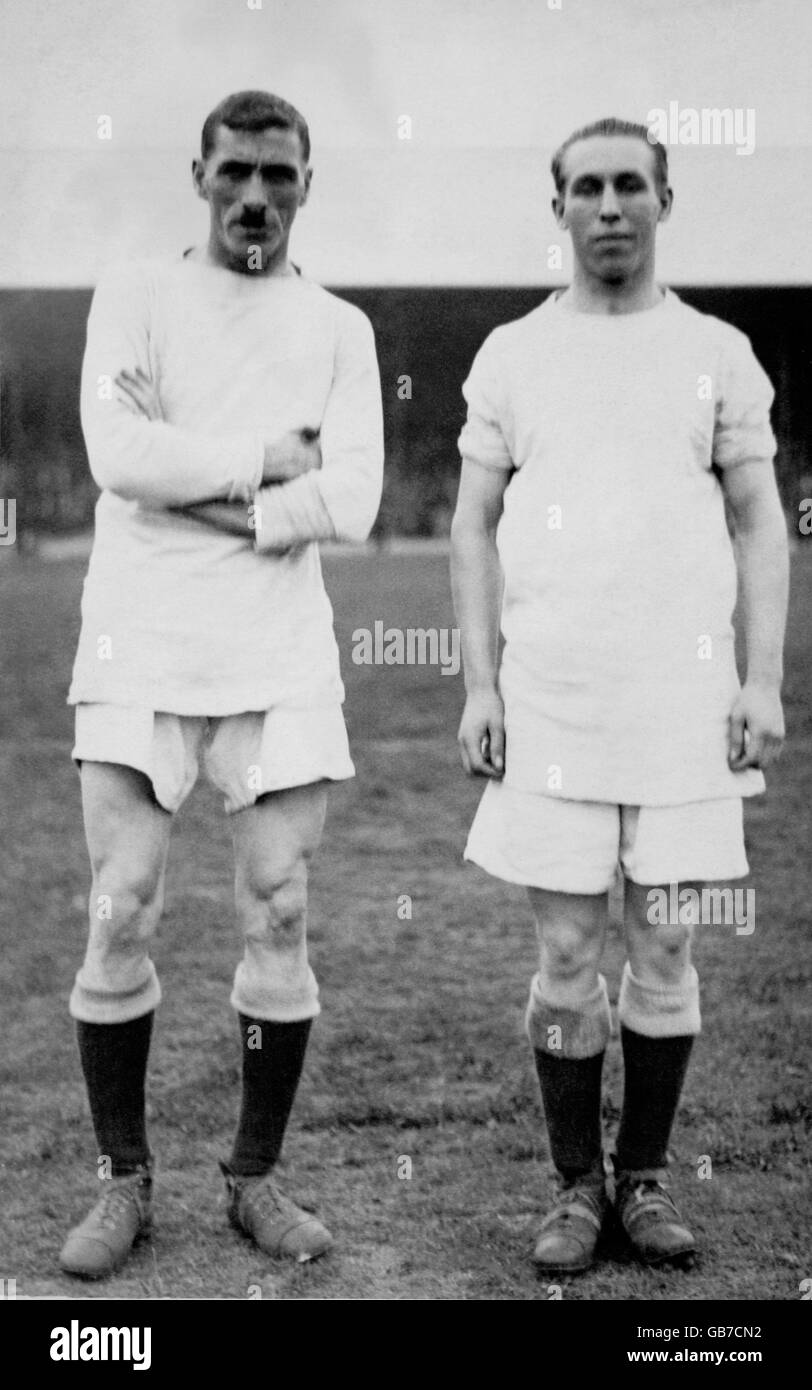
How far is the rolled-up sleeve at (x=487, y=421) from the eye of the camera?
2.29 m

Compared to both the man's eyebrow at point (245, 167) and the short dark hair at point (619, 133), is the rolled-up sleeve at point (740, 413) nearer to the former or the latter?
the short dark hair at point (619, 133)

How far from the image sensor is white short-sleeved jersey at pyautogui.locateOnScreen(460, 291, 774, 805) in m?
2.23

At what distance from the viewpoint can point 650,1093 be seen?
235 cm

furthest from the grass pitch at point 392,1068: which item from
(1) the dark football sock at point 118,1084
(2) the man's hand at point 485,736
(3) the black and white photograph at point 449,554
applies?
(2) the man's hand at point 485,736

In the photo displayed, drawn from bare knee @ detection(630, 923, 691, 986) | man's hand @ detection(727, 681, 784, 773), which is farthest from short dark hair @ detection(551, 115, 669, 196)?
bare knee @ detection(630, 923, 691, 986)

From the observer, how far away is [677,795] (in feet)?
7.35

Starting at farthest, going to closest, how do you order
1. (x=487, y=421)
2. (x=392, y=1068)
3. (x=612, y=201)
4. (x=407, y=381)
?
1. (x=392, y=1068)
2. (x=407, y=381)
3. (x=487, y=421)
4. (x=612, y=201)

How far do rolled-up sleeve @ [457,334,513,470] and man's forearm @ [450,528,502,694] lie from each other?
102mm

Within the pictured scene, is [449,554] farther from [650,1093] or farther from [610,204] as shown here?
[650,1093]

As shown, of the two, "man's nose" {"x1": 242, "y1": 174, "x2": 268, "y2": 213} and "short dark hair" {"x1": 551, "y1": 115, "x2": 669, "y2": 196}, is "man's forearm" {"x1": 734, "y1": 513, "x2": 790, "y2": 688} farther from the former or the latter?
"man's nose" {"x1": 242, "y1": 174, "x2": 268, "y2": 213}

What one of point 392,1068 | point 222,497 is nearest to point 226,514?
point 222,497

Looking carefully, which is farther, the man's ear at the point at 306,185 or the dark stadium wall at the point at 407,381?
the dark stadium wall at the point at 407,381

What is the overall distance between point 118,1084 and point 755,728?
3.22 ft
